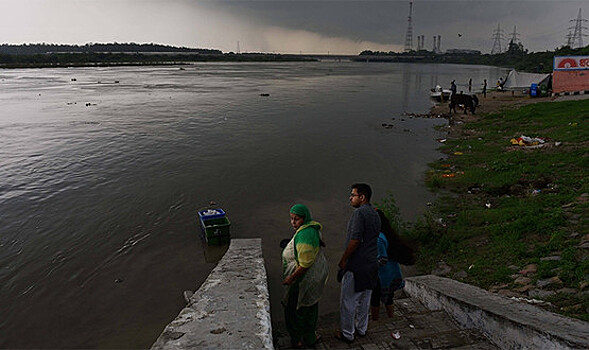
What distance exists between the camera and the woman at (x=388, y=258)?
161 inches

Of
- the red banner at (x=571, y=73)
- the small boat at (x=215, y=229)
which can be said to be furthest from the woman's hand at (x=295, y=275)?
the red banner at (x=571, y=73)

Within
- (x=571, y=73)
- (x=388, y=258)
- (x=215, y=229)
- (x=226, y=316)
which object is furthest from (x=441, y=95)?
(x=226, y=316)

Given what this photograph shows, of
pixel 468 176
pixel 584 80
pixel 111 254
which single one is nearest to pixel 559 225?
pixel 468 176

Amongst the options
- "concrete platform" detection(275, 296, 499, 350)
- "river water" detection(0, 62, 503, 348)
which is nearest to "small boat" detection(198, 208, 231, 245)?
"river water" detection(0, 62, 503, 348)

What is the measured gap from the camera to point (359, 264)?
3.77 meters

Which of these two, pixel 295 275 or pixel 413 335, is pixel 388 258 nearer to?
pixel 413 335

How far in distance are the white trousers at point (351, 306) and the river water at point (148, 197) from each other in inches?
72.7

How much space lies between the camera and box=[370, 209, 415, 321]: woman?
4094 millimetres

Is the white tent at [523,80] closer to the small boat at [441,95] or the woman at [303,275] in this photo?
the small boat at [441,95]

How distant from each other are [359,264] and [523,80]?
107 ft

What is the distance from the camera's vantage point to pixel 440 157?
46.1 ft

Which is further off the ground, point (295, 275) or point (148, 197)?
point (295, 275)

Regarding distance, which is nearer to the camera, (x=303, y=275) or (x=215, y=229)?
(x=303, y=275)

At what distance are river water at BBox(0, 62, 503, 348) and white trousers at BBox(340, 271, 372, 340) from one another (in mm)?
1846
